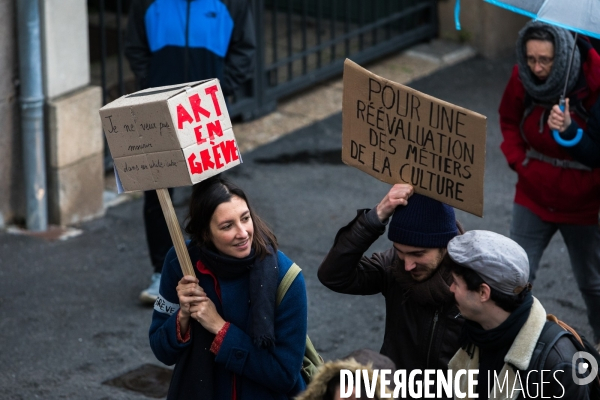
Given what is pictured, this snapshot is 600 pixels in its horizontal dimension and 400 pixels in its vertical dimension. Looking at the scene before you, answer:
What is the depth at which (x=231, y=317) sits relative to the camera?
11.4ft

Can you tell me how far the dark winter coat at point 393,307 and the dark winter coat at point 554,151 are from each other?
168 centimetres

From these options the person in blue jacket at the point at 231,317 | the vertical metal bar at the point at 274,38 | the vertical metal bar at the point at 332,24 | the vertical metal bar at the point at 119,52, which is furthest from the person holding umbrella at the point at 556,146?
the vertical metal bar at the point at 332,24

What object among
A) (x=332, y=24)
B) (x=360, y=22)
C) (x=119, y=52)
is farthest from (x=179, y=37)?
(x=360, y=22)

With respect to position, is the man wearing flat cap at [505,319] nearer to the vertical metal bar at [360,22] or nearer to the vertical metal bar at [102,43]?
the vertical metal bar at [102,43]

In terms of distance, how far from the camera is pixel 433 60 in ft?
36.8

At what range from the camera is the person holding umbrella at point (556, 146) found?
16.0 ft

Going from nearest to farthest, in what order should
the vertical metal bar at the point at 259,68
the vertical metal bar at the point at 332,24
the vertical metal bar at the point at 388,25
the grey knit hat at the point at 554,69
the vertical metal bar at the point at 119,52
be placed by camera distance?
the grey knit hat at the point at 554,69 → the vertical metal bar at the point at 119,52 → the vertical metal bar at the point at 259,68 → the vertical metal bar at the point at 332,24 → the vertical metal bar at the point at 388,25

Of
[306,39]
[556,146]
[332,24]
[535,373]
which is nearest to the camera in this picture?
[535,373]

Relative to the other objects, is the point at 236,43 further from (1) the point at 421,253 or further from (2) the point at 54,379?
(1) the point at 421,253

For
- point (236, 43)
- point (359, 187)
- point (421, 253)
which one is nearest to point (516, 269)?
point (421, 253)

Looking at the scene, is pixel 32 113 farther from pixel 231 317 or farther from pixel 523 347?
pixel 523 347

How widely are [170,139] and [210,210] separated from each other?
0.97 feet

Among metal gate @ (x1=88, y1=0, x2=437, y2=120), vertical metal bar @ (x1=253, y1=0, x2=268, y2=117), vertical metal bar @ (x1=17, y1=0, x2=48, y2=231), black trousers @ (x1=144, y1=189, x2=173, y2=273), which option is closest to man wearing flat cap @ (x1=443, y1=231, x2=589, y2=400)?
black trousers @ (x1=144, y1=189, x2=173, y2=273)

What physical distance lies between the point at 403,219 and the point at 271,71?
665 centimetres
